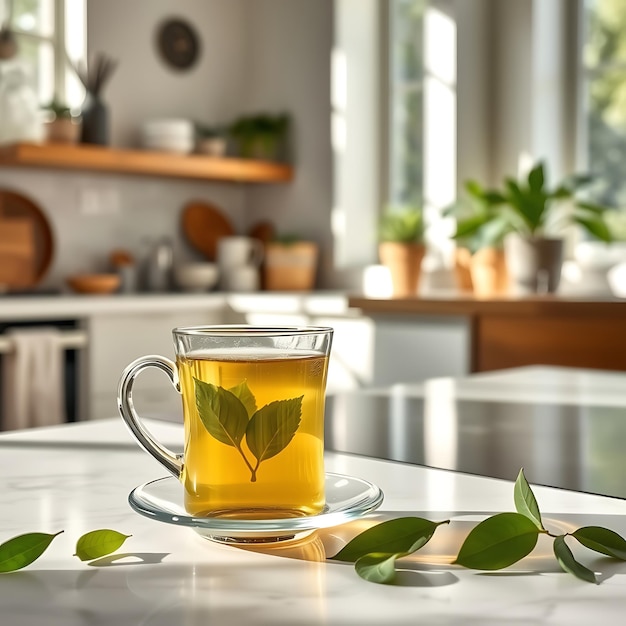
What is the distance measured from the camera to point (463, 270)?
13.6 feet

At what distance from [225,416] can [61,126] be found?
11.9 feet

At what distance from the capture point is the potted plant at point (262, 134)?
181 inches

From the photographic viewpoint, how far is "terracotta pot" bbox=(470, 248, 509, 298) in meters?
3.88

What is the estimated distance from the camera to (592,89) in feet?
13.1

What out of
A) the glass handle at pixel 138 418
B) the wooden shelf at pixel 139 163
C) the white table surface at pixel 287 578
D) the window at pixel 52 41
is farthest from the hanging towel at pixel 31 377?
the glass handle at pixel 138 418

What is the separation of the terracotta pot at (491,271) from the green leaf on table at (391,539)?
136 inches

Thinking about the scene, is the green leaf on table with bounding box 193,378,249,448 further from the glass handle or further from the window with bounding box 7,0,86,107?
the window with bounding box 7,0,86,107

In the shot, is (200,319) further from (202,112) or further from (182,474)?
(182,474)

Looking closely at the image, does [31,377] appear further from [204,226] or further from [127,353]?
[204,226]

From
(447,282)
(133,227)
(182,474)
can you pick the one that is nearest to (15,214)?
(133,227)

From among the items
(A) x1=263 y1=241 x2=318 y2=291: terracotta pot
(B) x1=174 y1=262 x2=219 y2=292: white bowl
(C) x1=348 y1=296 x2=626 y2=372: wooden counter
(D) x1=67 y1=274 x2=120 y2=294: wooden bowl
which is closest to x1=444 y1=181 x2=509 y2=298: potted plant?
(C) x1=348 y1=296 x2=626 y2=372: wooden counter

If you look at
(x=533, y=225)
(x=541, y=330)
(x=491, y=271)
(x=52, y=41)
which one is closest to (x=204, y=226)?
(x=52, y=41)

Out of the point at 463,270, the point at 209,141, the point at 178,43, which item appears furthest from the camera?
the point at 178,43

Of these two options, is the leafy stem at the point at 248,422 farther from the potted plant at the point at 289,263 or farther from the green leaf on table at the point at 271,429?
the potted plant at the point at 289,263
